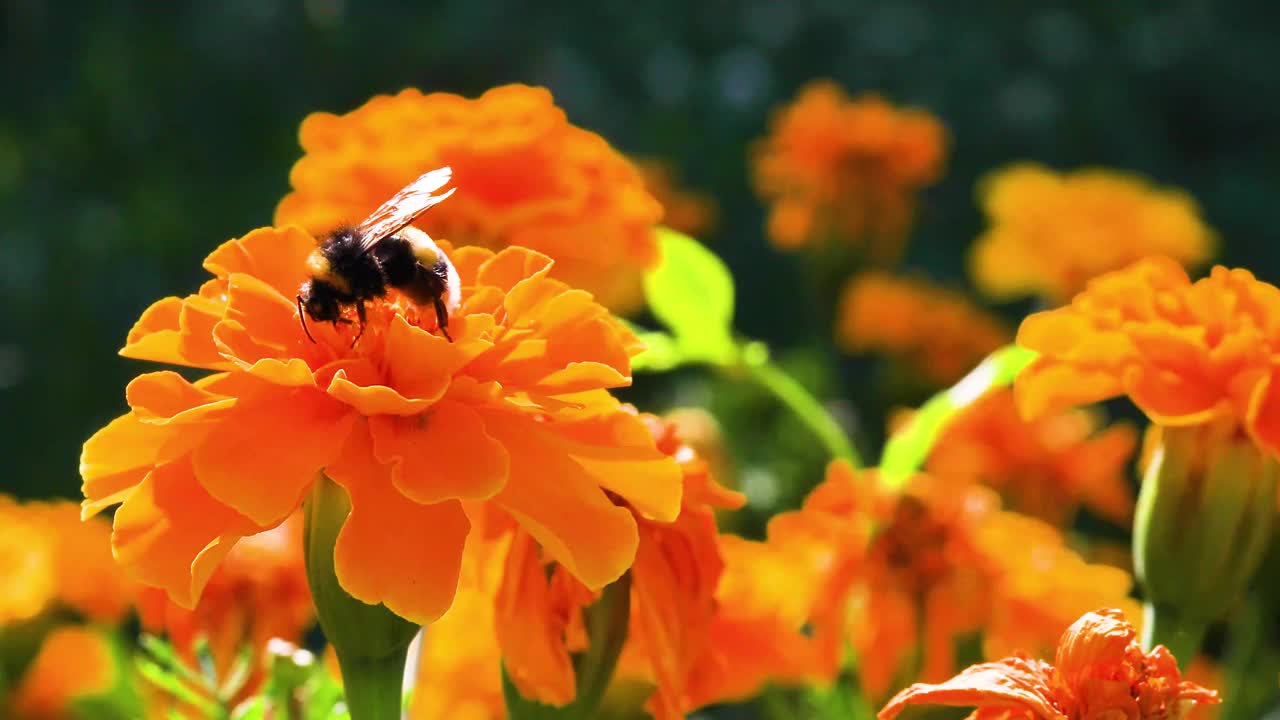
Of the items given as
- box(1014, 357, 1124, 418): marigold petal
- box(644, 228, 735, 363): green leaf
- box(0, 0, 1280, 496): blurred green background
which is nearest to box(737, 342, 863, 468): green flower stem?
box(644, 228, 735, 363): green leaf

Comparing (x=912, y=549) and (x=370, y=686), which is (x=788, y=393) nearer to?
(x=912, y=549)

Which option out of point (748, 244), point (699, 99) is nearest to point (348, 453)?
point (748, 244)

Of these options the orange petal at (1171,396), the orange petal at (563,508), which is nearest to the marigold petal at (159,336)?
the orange petal at (563,508)

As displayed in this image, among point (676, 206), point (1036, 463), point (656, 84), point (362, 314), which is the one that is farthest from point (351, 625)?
point (656, 84)

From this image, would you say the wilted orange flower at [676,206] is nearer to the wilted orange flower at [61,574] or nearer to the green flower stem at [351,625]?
the wilted orange flower at [61,574]

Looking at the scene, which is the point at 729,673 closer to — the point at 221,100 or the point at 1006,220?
the point at 1006,220

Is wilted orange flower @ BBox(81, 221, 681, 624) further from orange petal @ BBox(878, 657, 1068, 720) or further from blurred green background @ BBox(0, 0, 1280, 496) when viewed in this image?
blurred green background @ BBox(0, 0, 1280, 496)
